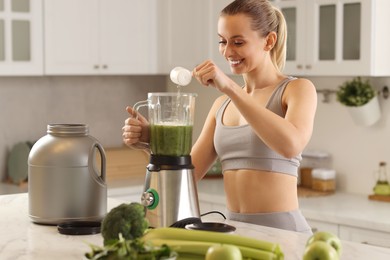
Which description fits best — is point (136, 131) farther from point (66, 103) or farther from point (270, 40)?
point (66, 103)

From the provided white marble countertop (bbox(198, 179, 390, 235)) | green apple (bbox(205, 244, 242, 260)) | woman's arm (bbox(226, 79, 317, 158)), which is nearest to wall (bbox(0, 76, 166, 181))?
white marble countertop (bbox(198, 179, 390, 235))

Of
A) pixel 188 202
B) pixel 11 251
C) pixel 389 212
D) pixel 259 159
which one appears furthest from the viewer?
pixel 389 212

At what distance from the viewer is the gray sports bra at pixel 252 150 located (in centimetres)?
252

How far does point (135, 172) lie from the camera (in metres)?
5.04

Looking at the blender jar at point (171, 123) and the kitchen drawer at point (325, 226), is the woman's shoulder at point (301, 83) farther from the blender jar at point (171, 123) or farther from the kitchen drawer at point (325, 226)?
the kitchen drawer at point (325, 226)

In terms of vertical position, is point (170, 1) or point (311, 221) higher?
point (170, 1)

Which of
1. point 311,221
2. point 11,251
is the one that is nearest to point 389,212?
point 311,221

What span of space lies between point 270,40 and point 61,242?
36.6 inches

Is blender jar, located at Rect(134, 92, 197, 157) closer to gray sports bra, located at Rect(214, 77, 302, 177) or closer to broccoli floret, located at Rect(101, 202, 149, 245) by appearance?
gray sports bra, located at Rect(214, 77, 302, 177)

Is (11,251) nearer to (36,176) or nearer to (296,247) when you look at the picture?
(36,176)

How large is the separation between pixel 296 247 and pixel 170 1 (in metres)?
3.15

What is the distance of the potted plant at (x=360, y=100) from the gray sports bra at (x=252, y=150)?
168 cm

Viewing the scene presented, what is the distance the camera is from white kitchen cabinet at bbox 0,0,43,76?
4367 mm

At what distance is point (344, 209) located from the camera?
392 centimetres
